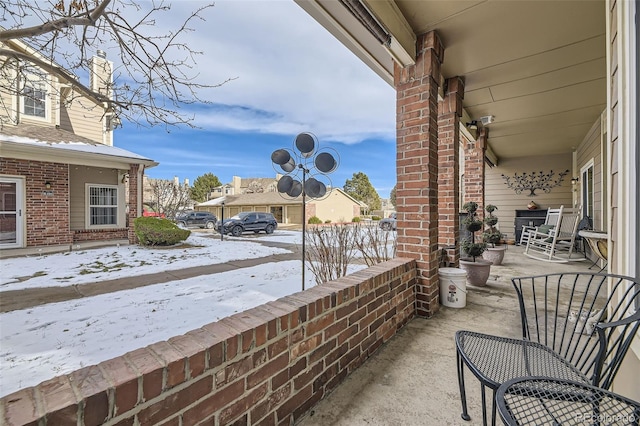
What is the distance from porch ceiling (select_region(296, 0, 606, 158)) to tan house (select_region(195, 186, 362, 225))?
18289 millimetres

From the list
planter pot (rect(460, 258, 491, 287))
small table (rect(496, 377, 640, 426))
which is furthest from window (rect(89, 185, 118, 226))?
small table (rect(496, 377, 640, 426))

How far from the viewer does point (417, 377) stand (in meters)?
1.67

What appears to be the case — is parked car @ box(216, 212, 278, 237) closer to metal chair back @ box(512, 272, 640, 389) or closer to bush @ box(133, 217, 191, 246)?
bush @ box(133, 217, 191, 246)

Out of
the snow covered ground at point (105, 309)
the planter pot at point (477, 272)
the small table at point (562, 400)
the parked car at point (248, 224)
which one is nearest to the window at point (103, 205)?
the snow covered ground at point (105, 309)

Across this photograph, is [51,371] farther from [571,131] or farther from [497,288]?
[571,131]

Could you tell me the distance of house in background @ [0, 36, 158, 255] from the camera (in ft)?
22.6

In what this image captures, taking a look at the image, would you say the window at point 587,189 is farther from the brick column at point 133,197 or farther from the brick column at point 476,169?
the brick column at point 133,197

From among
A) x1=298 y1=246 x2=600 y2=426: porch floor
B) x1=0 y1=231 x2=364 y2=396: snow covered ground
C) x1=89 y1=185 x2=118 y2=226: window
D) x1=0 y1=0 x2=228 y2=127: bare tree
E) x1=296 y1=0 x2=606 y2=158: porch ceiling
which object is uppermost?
x1=296 y1=0 x2=606 y2=158: porch ceiling

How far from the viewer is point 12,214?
22.9 feet

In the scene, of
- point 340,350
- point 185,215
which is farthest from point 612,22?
point 185,215

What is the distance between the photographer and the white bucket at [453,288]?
2766 millimetres

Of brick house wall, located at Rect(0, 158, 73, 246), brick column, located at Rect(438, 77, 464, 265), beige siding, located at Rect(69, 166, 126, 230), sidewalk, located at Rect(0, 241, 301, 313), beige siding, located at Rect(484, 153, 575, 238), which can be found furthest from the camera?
beige siding, located at Rect(69, 166, 126, 230)

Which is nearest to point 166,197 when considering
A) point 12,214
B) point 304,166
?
point 12,214

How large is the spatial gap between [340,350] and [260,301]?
88.4 inches
